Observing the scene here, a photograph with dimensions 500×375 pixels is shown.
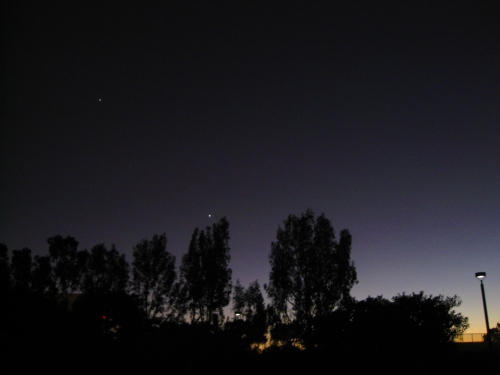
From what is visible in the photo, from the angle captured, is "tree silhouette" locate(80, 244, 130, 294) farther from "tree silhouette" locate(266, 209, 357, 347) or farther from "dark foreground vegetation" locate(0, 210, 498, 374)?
"tree silhouette" locate(266, 209, 357, 347)

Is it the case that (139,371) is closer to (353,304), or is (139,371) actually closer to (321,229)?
(353,304)

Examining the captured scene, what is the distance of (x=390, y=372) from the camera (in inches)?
690

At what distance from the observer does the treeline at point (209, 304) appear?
1778 cm

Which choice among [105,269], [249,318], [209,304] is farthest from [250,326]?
[105,269]

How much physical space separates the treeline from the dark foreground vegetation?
0.07 m

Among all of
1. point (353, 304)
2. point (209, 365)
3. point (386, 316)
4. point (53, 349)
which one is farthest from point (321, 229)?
point (53, 349)

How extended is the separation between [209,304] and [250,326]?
9.88 metres

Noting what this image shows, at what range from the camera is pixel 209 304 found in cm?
3048

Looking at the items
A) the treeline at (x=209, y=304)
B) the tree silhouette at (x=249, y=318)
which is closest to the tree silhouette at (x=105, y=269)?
the treeline at (x=209, y=304)

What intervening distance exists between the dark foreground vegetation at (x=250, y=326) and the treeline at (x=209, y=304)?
0.07 metres

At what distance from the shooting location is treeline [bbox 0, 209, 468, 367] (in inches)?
700

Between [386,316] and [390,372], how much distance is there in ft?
8.41

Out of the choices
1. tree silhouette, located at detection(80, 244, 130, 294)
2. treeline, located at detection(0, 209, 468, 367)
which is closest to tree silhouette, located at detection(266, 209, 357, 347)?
treeline, located at detection(0, 209, 468, 367)

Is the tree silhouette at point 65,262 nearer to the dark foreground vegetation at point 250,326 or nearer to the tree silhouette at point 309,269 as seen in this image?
the dark foreground vegetation at point 250,326
